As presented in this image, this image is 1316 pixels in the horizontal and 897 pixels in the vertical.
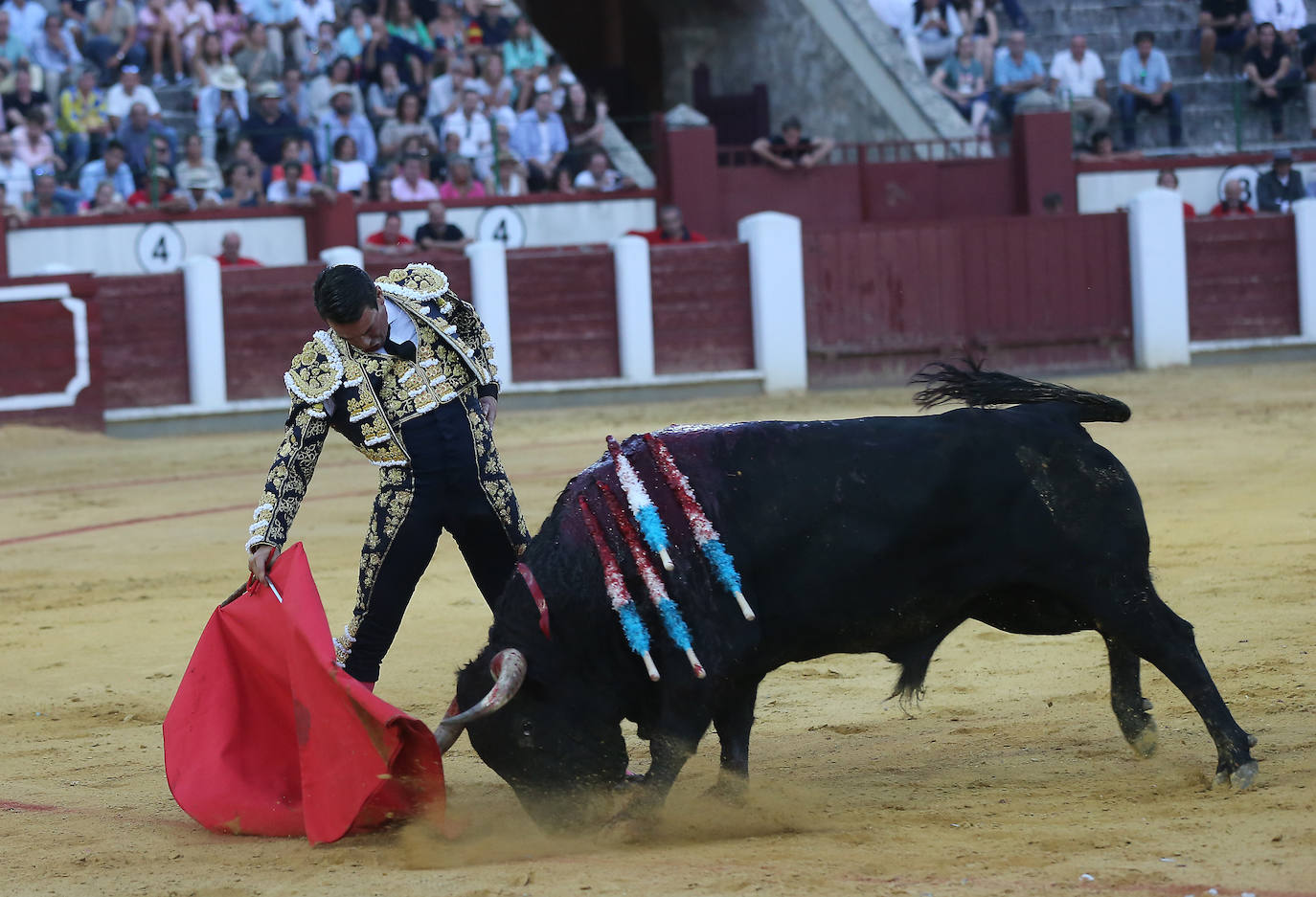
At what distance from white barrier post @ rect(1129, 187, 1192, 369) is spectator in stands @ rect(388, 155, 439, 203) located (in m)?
5.35

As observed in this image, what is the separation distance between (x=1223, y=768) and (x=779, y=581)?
874 millimetres

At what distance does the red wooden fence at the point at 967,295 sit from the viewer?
12.8 meters

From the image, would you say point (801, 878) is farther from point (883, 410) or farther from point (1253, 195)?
point (1253, 195)

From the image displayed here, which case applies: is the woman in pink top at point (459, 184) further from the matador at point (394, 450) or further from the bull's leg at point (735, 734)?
the bull's leg at point (735, 734)

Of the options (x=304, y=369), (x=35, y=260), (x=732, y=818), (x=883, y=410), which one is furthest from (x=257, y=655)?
(x=35, y=260)

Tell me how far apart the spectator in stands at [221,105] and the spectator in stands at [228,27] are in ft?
1.11

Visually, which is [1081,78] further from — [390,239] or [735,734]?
[735,734]

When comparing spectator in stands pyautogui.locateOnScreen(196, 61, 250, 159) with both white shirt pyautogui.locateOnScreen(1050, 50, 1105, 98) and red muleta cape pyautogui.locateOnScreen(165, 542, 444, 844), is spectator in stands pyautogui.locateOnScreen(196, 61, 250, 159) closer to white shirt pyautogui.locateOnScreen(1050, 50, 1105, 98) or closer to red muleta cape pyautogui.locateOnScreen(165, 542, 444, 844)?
white shirt pyautogui.locateOnScreen(1050, 50, 1105, 98)

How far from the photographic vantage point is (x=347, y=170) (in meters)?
12.3

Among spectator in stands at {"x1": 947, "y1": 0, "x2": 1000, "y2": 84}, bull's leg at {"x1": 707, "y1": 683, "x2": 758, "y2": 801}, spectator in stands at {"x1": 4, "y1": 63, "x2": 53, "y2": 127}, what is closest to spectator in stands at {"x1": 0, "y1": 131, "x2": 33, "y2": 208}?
spectator in stands at {"x1": 4, "y1": 63, "x2": 53, "y2": 127}

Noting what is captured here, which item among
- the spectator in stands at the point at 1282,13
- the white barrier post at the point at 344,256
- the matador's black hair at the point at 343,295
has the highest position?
the spectator in stands at the point at 1282,13

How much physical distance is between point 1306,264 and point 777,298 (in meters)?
4.14

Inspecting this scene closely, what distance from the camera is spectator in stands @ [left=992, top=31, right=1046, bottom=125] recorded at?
14.4 metres

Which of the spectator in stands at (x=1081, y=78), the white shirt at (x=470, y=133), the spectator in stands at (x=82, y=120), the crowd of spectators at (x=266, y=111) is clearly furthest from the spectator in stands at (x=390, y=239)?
the spectator in stands at (x=1081, y=78)
